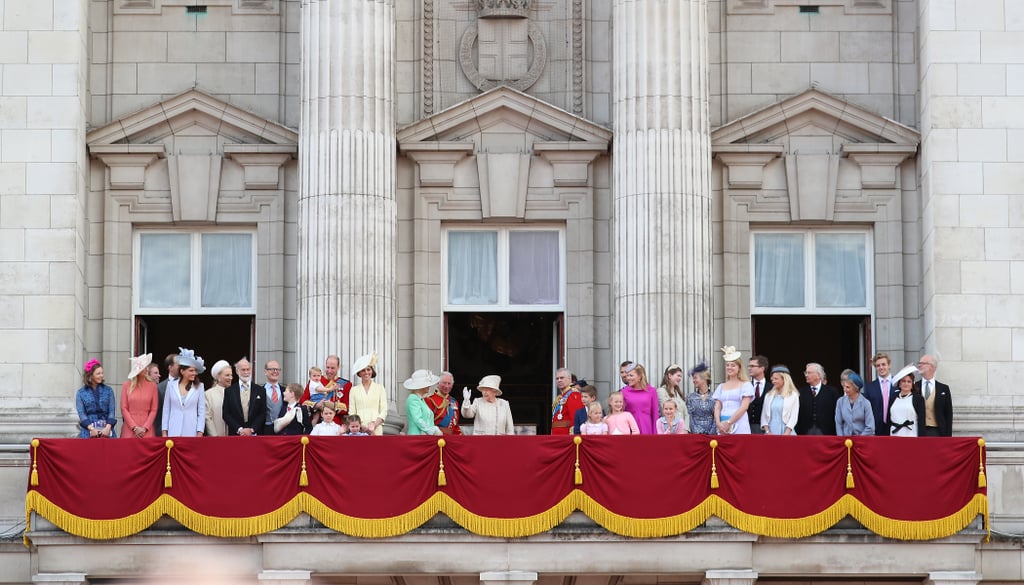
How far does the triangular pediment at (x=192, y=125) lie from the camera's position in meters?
42.5

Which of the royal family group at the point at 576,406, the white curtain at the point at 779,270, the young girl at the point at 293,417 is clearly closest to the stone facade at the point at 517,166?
the white curtain at the point at 779,270

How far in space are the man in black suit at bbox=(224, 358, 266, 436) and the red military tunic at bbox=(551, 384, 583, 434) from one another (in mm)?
4640

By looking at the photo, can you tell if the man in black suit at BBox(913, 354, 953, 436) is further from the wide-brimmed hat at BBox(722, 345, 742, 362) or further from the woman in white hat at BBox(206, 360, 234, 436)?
the woman in white hat at BBox(206, 360, 234, 436)

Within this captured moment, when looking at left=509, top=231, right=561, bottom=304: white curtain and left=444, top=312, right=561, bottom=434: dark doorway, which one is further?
left=444, top=312, right=561, bottom=434: dark doorway

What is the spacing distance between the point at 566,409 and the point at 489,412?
48.3 inches

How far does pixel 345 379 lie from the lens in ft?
127

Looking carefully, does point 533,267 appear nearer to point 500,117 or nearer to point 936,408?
point 500,117

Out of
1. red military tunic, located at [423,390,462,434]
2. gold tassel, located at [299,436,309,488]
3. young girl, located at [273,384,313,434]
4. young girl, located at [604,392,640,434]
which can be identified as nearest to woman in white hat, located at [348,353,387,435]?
young girl, located at [273,384,313,434]

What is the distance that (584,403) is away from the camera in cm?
3744

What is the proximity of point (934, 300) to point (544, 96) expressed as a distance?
25.7 feet

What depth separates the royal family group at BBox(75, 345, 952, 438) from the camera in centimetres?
3712

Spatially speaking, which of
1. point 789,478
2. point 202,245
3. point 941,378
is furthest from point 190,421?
point 941,378

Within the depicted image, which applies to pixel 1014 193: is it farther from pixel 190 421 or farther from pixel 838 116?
pixel 190 421

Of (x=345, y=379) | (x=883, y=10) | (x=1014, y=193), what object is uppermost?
(x=883, y=10)
